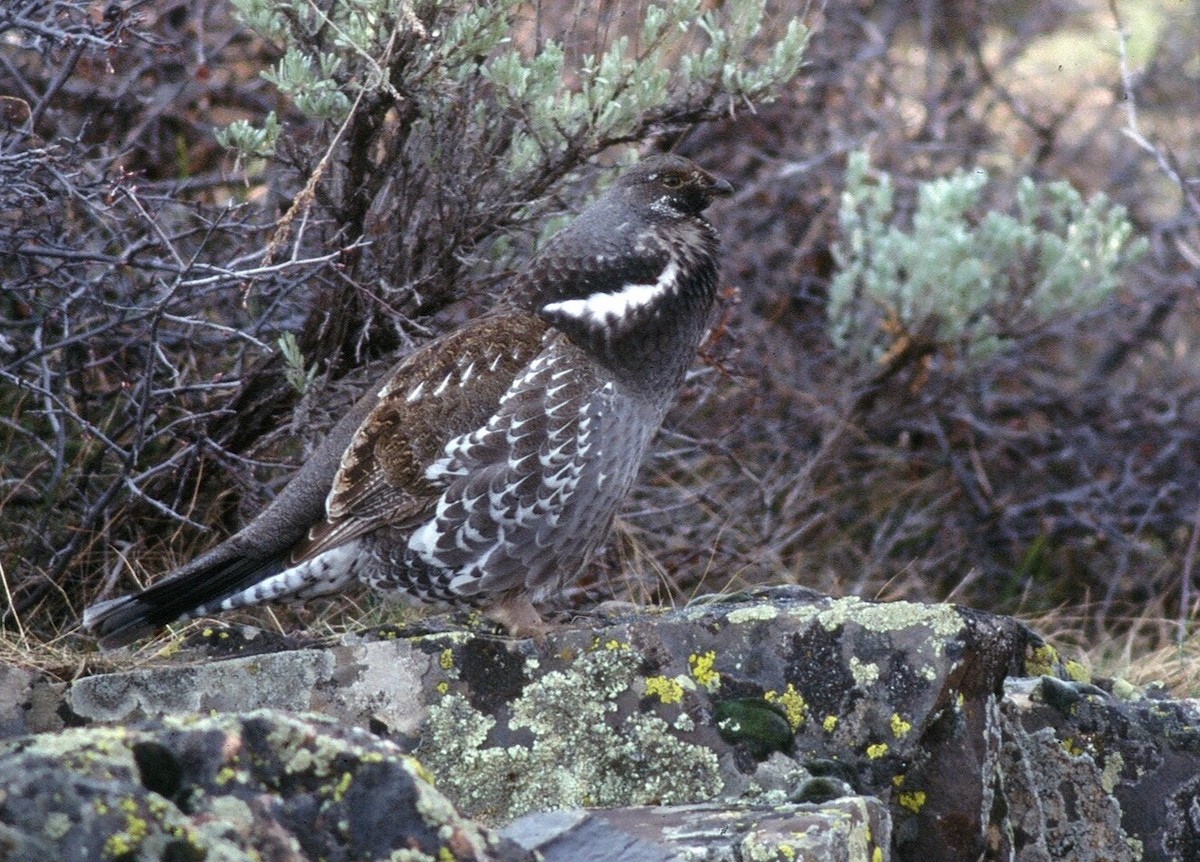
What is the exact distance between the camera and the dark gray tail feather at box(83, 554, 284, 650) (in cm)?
409

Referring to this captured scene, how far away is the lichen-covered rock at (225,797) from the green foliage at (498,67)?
2421 millimetres

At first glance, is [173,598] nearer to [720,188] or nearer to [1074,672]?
[720,188]

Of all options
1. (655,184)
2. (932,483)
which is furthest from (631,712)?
(932,483)

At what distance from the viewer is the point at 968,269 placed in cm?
676

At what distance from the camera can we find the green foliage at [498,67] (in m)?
4.46

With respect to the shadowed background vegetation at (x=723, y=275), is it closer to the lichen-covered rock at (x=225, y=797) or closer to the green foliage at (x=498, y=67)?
the green foliage at (x=498, y=67)

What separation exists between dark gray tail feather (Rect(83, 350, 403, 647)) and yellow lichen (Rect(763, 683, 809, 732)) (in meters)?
1.58

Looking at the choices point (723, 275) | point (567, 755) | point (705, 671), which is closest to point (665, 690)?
point (705, 671)

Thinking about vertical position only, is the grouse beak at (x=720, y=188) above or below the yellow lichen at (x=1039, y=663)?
above

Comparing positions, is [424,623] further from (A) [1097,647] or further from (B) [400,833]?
(A) [1097,647]

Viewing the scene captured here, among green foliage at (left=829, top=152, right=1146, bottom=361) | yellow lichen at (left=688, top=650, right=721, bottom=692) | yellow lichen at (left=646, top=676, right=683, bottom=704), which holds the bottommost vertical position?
yellow lichen at (left=646, top=676, right=683, bottom=704)

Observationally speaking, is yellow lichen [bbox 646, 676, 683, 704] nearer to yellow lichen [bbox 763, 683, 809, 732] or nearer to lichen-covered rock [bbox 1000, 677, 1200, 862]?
yellow lichen [bbox 763, 683, 809, 732]

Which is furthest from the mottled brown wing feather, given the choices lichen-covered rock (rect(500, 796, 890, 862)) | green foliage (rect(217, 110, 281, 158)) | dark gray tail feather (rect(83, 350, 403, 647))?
lichen-covered rock (rect(500, 796, 890, 862))

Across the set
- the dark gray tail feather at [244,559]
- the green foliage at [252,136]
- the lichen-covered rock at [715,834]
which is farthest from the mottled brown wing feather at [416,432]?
the lichen-covered rock at [715,834]
